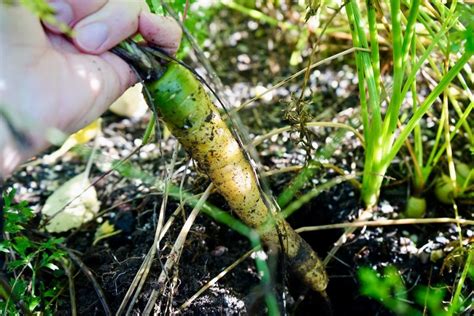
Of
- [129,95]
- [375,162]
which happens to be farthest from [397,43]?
[129,95]

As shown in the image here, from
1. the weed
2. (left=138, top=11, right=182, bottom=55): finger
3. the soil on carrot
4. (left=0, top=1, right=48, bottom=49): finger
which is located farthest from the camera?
the soil on carrot

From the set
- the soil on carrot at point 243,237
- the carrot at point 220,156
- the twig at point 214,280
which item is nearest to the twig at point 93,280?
the soil on carrot at point 243,237

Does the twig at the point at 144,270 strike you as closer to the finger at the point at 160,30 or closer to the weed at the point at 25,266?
the weed at the point at 25,266

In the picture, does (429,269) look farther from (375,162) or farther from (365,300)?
(375,162)

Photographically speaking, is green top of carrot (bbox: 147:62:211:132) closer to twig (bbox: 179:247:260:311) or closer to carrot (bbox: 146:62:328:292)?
carrot (bbox: 146:62:328:292)

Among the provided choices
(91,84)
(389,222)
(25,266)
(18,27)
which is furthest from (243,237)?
(18,27)

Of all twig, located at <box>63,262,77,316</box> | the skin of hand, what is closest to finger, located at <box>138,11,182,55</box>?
the skin of hand

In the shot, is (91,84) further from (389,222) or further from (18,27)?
(389,222)
